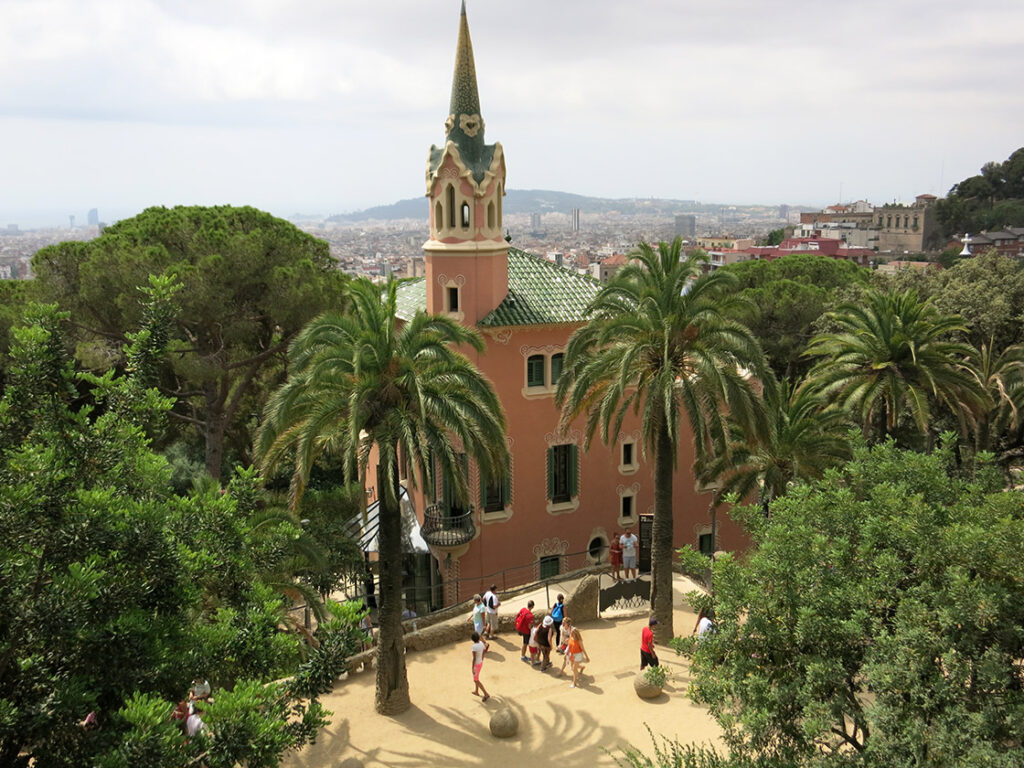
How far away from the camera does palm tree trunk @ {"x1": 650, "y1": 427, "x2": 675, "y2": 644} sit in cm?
1659

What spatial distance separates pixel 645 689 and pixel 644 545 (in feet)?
22.5

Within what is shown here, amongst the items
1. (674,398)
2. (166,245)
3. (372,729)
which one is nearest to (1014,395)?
(674,398)

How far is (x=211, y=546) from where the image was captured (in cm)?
848

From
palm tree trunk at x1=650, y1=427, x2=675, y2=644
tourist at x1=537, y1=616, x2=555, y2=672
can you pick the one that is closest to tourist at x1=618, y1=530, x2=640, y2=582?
palm tree trunk at x1=650, y1=427, x2=675, y2=644

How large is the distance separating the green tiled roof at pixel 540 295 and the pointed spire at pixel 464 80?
13.8 ft

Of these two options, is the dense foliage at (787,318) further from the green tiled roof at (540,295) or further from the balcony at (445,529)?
the balcony at (445,529)

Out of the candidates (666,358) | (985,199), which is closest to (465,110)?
(666,358)

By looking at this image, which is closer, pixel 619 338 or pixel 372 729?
pixel 372 729

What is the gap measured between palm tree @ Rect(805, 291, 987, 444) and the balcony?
31.1 feet

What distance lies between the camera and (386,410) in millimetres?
13625

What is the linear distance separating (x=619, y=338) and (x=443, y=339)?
14.0 feet

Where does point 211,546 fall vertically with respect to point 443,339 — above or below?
below

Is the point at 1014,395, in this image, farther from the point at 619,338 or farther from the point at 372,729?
the point at 372,729

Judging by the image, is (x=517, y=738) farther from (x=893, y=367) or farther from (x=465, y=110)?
(x=465, y=110)
